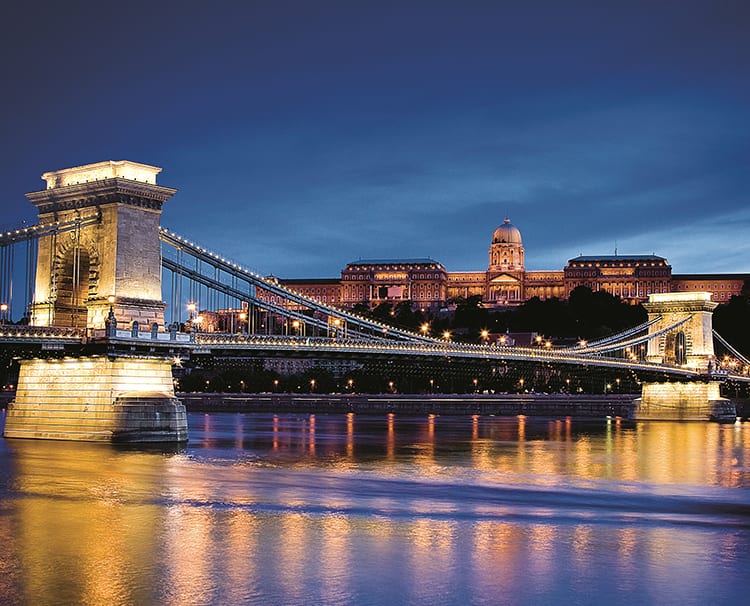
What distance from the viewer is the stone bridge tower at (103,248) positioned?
1635 inches

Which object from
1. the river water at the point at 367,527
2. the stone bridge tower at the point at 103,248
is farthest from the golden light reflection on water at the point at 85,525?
the stone bridge tower at the point at 103,248

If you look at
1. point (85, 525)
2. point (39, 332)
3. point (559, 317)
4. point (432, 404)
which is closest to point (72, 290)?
point (39, 332)

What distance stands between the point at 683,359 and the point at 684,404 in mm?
5956

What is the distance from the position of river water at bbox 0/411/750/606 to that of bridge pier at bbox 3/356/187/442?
117 centimetres

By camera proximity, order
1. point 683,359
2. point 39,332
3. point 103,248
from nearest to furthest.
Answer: point 39,332, point 103,248, point 683,359

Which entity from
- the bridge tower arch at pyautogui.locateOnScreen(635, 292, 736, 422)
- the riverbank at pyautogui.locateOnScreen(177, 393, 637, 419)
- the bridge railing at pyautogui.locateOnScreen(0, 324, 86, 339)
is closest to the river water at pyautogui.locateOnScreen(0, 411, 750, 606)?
the bridge railing at pyautogui.locateOnScreen(0, 324, 86, 339)

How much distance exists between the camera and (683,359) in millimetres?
86125

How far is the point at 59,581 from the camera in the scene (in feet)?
54.8

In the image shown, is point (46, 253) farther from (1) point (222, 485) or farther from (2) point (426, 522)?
(2) point (426, 522)

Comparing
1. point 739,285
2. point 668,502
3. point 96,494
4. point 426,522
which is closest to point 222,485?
point 96,494

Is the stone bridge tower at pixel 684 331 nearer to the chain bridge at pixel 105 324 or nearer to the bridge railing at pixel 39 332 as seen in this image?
the chain bridge at pixel 105 324

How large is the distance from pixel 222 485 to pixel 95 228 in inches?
606

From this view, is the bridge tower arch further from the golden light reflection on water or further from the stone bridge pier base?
the golden light reflection on water

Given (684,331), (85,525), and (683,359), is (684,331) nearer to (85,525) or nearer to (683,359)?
(683,359)
